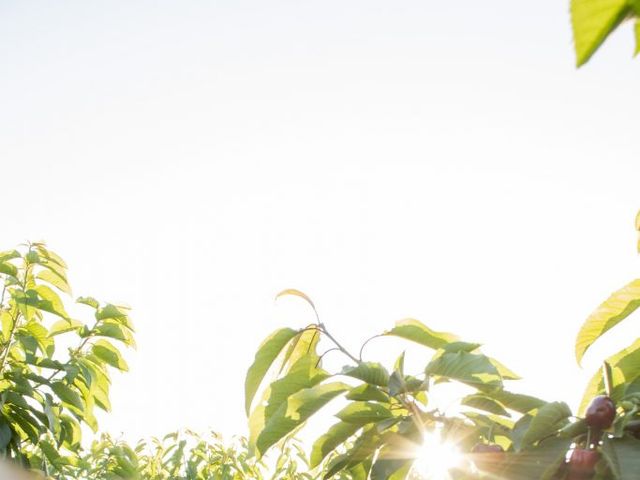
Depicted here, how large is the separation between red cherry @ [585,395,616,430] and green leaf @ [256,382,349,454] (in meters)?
0.68

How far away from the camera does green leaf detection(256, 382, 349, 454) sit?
70.0 inches

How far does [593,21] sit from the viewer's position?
0.29 metres

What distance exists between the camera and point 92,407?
12.6ft

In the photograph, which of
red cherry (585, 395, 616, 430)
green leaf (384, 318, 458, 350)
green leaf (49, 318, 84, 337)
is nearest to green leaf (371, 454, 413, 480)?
green leaf (384, 318, 458, 350)

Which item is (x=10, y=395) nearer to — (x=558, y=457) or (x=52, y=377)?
(x=52, y=377)

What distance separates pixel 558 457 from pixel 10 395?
2.83 m

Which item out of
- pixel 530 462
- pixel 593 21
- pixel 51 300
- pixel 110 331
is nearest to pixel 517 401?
pixel 530 462

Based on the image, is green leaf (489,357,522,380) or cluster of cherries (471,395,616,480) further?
green leaf (489,357,522,380)

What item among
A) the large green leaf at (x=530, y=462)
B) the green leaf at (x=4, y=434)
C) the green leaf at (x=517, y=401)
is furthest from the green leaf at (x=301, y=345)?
the green leaf at (x=4, y=434)

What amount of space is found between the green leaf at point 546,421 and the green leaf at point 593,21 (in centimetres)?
119

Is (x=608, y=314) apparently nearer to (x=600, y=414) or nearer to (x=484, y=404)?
(x=600, y=414)

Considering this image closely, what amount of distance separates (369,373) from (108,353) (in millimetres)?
2557

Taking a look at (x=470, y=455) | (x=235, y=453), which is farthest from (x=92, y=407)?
(x=470, y=455)

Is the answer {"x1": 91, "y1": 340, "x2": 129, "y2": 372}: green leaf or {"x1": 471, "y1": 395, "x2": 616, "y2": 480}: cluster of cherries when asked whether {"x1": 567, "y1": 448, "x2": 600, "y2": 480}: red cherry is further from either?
{"x1": 91, "y1": 340, "x2": 129, "y2": 372}: green leaf
